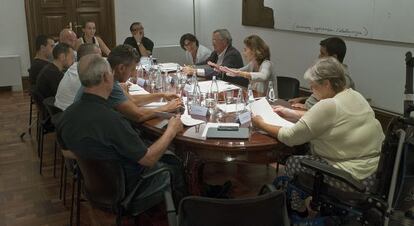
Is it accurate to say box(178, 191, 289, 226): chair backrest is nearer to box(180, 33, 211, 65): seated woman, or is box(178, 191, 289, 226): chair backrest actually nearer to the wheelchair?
the wheelchair

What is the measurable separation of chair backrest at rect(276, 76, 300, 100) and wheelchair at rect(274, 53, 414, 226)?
5.05 ft

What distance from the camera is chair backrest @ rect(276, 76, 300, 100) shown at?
3.95m

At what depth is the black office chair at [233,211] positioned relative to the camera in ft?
5.31

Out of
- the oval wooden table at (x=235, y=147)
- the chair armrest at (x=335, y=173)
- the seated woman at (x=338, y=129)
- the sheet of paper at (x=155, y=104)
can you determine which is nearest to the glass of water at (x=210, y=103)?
the sheet of paper at (x=155, y=104)

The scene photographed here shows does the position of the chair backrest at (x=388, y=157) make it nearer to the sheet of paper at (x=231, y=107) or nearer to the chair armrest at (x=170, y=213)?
the chair armrest at (x=170, y=213)

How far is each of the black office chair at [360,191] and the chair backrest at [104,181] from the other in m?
0.96

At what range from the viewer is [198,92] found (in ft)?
10.9

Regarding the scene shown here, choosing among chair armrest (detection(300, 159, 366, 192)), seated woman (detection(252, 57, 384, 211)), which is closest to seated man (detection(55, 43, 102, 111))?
seated woman (detection(252, 57, 384, 211))

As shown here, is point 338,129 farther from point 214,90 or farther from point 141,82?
point 141,82

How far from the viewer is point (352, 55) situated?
4.89 metres

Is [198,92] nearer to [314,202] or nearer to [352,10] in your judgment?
[314,202]

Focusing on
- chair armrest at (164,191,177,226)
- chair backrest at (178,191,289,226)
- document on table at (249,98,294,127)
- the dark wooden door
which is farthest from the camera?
the dark wooden door

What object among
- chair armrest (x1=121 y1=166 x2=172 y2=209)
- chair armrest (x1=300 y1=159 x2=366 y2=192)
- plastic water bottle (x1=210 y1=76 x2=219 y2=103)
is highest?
plastic water bottle (x1=210 y1=76 x2=219 y2=103)

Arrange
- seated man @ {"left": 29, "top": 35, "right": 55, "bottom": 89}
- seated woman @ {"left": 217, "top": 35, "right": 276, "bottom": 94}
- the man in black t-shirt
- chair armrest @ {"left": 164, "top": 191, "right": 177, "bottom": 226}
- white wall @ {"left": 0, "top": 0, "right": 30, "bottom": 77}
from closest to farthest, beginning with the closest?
chair armrest @ {"left": 164, "top": 191, "right": 177, "bottom": 226} < seated woman @ {"left": 217, "top": 35, "right": 276, "bottom": 94} < seated man @ {"left": 29, "top": 35, "right": 55, "bottom": 89} < the man in black t-shirt < white wall @ {"left": 0, "top": 0, "right": 30, "bottom": 77}
